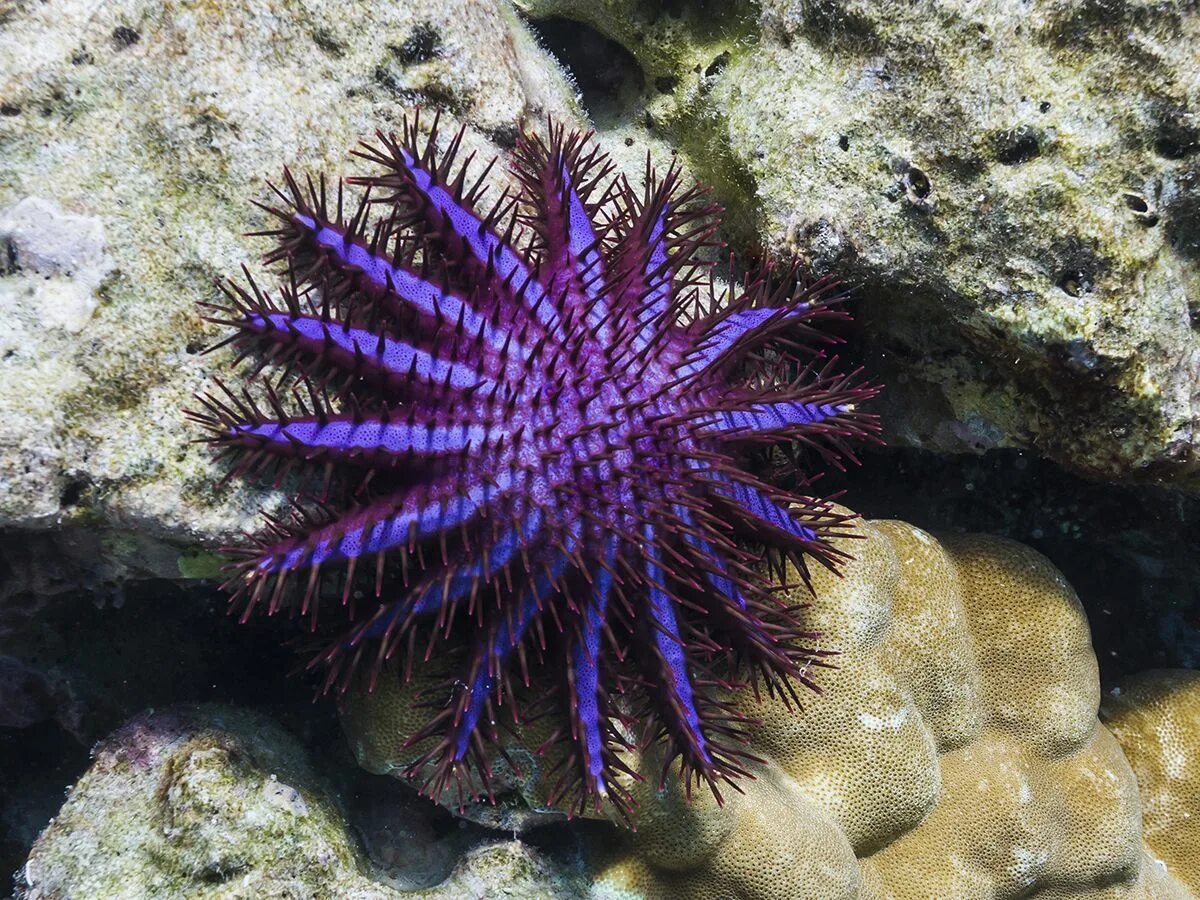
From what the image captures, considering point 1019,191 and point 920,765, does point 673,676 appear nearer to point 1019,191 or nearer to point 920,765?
point 920,765

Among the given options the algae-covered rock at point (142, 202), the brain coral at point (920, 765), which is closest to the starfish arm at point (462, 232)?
the algae-covered rock at point (142, 202)

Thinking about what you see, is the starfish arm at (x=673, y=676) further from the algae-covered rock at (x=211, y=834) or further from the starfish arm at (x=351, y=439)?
the algae-covered rock at (x=211, y=834)

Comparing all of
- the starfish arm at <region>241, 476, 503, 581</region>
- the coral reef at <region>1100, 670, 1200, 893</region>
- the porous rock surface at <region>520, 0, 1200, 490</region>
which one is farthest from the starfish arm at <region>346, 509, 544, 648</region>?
the coral reef at <region>1100, 670, 1200, 893</region>

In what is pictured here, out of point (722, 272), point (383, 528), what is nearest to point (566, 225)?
point (722, 272)

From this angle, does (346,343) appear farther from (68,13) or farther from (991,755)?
(991,755)

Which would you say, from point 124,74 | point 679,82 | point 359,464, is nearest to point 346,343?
point 359,464

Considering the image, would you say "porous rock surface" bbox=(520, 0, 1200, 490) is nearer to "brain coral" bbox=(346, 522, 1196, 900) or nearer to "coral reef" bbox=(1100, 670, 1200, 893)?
"brain coral" bbox=(346, 522, 1196, 900)
